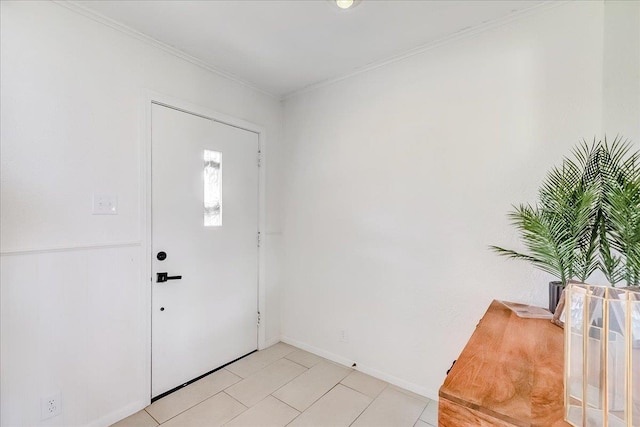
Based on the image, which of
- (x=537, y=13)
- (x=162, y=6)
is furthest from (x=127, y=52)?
(x=537, y=13)

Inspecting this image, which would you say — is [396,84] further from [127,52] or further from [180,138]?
[127,52]

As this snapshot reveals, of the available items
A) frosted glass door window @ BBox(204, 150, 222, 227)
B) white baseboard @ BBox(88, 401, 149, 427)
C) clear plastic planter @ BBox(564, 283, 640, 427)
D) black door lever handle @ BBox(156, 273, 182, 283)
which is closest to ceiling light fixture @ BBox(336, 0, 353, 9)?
frosted glass door window @ BBox(204, 150, 222, 227)

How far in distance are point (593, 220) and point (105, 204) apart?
102 inches

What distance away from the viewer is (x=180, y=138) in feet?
6.95

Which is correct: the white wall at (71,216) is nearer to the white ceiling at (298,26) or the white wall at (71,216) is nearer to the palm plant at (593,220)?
the white ceiling at (298,26)

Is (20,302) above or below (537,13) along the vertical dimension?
below

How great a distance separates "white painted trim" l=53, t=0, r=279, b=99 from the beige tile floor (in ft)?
8.32

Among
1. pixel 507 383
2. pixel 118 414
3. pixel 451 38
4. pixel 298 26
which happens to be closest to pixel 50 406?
pixel 118 414

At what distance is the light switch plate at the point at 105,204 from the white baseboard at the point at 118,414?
1.27 m

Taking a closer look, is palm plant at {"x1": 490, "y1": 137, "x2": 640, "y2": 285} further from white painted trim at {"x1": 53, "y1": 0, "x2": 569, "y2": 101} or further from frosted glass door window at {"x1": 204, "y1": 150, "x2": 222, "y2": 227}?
frosted glass door window at {"x1": 204, "y1": 150, "x2": 222, "y2": 227}

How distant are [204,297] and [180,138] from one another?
1.29 metres

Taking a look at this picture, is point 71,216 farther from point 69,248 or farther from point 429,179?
point 429,179

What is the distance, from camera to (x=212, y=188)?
2344mm

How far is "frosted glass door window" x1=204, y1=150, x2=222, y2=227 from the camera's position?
2.30 metres
